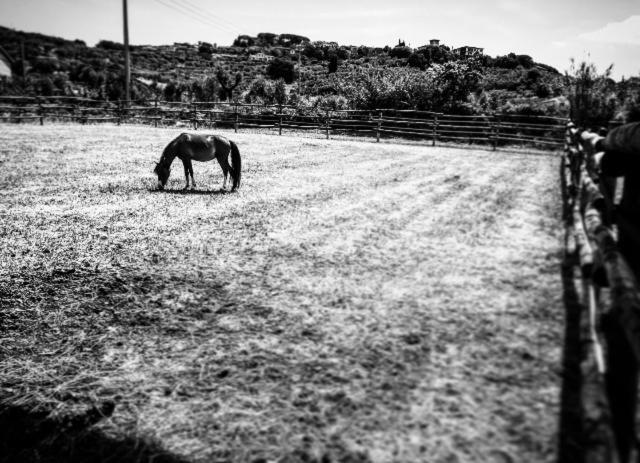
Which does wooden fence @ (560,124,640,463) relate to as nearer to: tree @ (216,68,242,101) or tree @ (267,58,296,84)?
tree @ (216,68,242,101)

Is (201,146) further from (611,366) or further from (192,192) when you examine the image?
(611,366)

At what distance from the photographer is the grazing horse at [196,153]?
801cm

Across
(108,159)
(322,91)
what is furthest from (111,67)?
(108,159)

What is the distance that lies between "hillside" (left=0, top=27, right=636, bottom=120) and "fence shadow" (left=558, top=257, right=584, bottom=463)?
21315 mm

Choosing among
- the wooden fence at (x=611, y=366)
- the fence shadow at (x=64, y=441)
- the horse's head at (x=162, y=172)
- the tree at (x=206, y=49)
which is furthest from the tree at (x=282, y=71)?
the wooden fence at (x=611, y=366)

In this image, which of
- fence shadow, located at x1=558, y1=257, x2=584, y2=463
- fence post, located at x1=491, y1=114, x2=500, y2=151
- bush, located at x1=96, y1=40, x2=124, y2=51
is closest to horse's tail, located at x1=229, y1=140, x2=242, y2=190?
fence shadow, located at x1=558, y1=257, x2=584, y2=463

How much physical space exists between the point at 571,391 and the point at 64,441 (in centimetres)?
276

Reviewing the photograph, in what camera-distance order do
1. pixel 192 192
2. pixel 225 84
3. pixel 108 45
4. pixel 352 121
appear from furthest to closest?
1. pixel 108 45
2. pixel 225 84
3. pixel 352 121
4. pixel 192 192

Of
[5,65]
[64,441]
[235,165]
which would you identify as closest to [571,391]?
[64,441]

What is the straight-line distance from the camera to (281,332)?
303 cm

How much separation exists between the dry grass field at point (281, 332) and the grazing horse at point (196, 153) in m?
1.57

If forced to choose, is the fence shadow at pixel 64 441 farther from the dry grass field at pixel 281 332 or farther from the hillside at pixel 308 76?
the hillside at pixel 308 76

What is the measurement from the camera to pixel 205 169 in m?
10.9

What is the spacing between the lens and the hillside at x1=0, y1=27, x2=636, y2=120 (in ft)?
82.2
